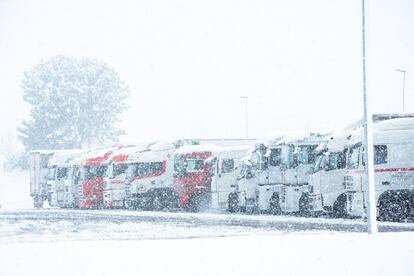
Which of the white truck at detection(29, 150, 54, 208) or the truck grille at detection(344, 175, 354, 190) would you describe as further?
the white truck at detection(29, 150, 54, 208)

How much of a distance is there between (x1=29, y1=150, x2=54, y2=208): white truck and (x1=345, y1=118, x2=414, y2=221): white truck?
26094mm

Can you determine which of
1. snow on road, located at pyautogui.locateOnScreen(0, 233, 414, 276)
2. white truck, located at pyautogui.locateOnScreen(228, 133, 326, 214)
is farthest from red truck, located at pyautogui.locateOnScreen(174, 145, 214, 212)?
snow on road, located at pyautogui.locateOnScreen(0, 233, 414, 276)

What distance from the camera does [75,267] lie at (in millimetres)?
11984

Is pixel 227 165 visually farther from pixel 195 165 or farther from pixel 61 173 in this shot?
pixel 61 173

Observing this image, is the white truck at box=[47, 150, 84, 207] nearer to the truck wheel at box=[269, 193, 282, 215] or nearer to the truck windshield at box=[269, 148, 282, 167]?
the truck windshield at box=[269, 148, 282, 167]

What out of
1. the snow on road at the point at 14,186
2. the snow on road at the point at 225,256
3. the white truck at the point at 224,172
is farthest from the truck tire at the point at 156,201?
the snow on road at the point at 14,186

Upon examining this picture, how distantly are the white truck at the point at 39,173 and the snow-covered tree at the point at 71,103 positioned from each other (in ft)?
87.0

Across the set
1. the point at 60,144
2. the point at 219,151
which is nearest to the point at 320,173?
the point at 219,151

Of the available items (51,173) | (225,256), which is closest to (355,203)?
(225,256)

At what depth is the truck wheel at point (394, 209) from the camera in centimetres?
2144

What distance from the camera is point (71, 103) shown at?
74750mm

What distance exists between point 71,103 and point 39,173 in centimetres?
3135

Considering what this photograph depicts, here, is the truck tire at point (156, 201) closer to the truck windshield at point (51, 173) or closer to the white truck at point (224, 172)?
the white truck at point (224, 172)

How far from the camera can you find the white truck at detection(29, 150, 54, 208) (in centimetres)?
4394
